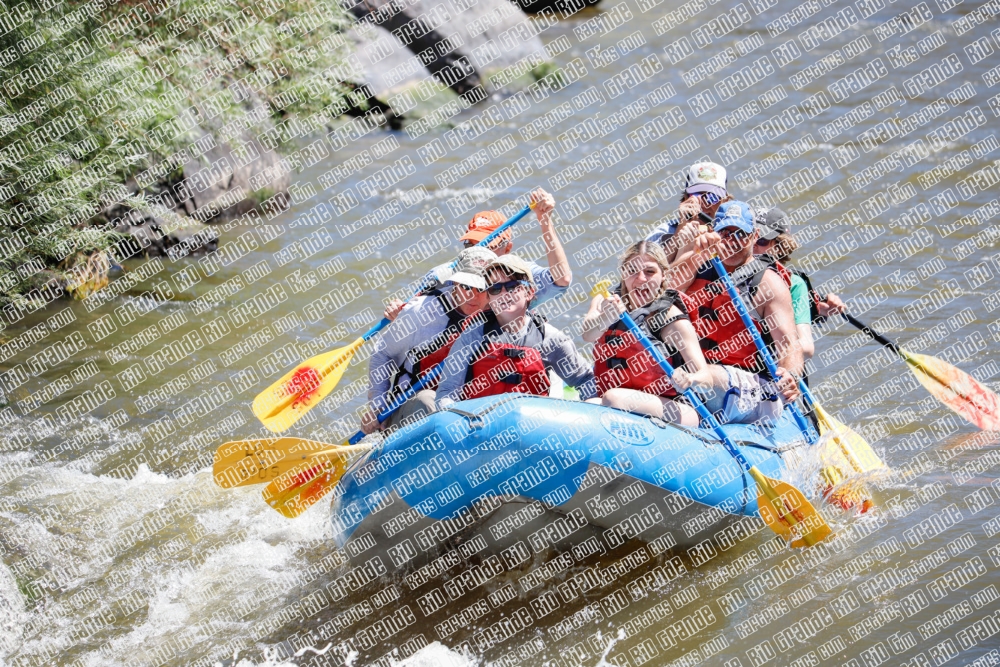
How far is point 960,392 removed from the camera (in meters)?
6.44

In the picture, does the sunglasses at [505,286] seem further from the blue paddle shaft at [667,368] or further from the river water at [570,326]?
the river water at [570,326]

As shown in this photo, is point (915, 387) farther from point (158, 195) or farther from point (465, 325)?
point (158, 195)

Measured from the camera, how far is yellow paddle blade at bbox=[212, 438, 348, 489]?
512cm

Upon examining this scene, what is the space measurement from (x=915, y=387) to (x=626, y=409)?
2944 mm

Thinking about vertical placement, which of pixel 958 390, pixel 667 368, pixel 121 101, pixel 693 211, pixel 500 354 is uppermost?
pixel 121 101

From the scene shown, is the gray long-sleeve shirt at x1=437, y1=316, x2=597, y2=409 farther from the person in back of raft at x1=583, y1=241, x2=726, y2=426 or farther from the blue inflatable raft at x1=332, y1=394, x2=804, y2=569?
the blue inflatable raft at x1=332, y1=394, x2=804, y2=569

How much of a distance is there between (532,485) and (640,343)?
954 mm

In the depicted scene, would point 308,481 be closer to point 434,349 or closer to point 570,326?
point 434,349

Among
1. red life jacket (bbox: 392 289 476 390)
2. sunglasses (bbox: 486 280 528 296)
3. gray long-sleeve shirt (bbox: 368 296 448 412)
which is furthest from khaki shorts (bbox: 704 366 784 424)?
gray long-sleeve shirt (bbox: 368 296 448 412)

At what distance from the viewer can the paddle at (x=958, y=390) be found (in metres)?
6.44

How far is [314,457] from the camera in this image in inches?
205

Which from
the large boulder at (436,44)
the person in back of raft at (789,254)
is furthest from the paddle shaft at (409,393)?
the large boulder at (436,44)

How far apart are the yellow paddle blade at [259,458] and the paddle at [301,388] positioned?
0.74m

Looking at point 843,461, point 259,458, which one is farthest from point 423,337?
point 843,461
